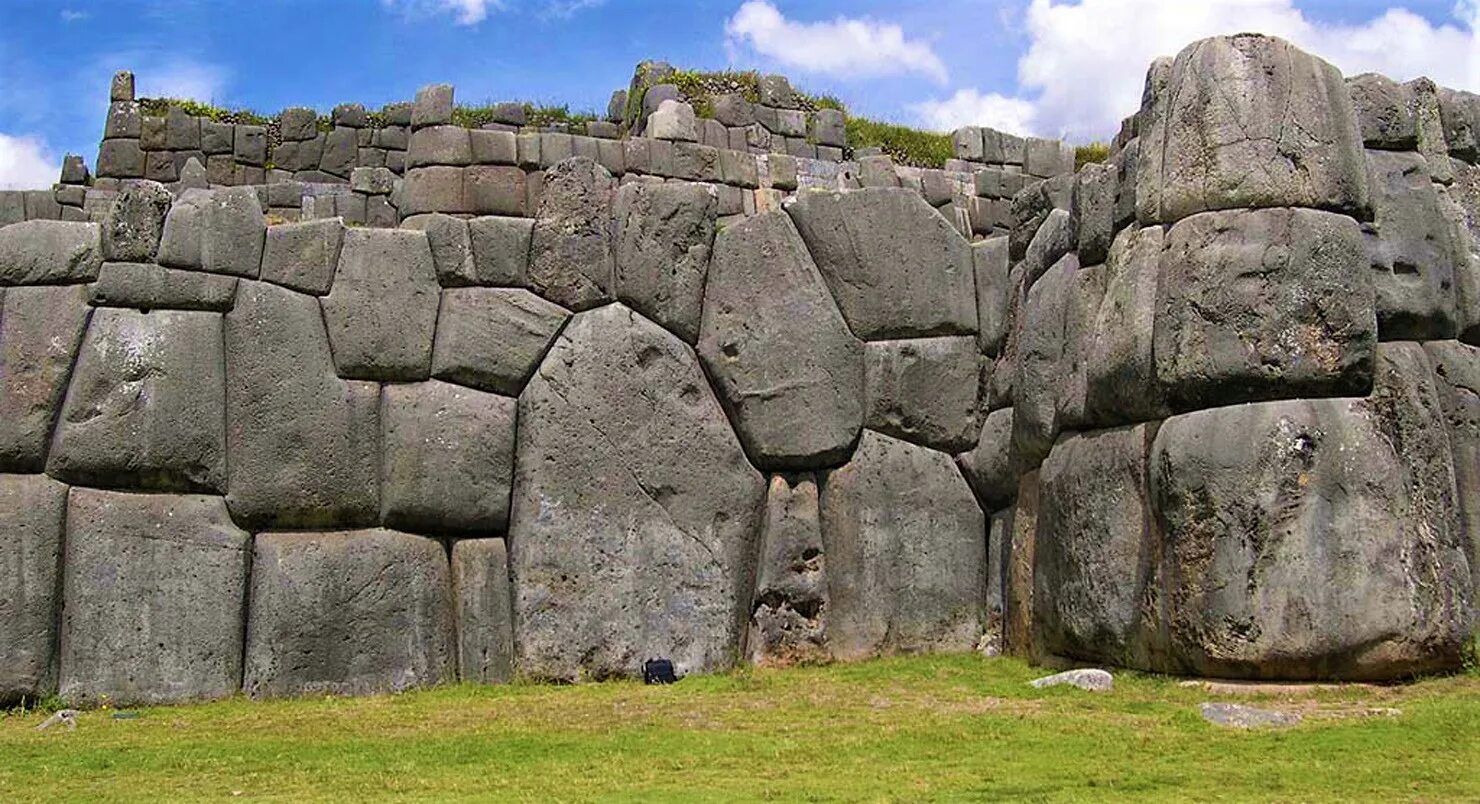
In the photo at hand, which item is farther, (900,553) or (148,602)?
(900,553)

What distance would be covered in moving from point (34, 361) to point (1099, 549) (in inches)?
238

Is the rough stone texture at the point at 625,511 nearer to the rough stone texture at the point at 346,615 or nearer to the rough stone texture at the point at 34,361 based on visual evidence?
the rough stone texture at the point at 346,615

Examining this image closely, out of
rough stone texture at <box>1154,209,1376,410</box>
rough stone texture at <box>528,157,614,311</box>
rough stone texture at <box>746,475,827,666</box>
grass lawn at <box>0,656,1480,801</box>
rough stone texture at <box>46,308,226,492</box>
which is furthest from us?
rough stone texture at <box>746,475,827,666</box>

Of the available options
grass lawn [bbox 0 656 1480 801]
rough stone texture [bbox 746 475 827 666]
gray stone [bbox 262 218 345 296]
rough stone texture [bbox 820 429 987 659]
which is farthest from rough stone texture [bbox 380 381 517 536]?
rough stone texture [bbox 820 429 987 659]

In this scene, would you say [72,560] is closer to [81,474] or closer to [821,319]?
[81,474]

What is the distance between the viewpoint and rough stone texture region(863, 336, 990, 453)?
10.2m

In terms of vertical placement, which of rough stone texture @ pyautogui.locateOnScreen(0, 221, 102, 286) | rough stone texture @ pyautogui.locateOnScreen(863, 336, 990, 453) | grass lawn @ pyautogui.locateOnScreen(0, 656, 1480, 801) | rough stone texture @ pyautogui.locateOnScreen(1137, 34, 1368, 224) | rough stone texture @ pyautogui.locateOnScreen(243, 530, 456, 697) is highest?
rough stone texture @ pyautogui.locateOnScreen(1137, 34, 1368, 224)

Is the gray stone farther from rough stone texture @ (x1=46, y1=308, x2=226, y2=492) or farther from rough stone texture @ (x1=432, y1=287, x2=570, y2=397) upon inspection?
rough stone texture @ (x1=432, y1=287, x2=570, y2=397)

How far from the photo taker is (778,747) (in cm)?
686

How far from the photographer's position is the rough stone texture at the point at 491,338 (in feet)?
31.0

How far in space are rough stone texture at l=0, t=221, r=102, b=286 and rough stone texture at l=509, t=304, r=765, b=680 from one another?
8.56 ft

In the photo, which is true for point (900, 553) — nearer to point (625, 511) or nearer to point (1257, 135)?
point (625, 511)

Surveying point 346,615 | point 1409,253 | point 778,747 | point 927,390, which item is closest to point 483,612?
point 346,615

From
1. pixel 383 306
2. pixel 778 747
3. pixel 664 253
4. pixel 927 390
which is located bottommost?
pixel 778 747
